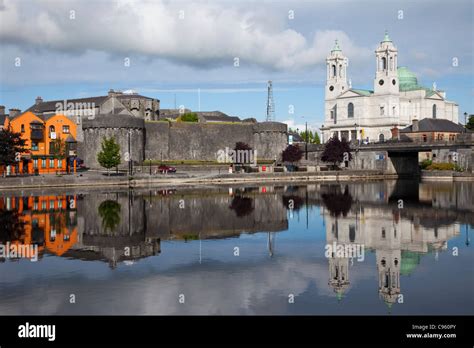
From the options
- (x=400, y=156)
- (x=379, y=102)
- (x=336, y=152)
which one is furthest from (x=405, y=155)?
(x=379, y=102)

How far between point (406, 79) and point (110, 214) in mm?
95137

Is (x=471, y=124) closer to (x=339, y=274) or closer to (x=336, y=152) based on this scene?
Result: (x=336, y=152)

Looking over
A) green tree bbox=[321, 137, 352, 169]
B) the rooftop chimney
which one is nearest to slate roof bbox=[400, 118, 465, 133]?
green tree bbox=[321, 137, 352, 169]

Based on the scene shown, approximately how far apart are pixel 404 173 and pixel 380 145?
453cm

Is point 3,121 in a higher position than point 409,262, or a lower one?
higher

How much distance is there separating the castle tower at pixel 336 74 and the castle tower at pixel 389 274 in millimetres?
96372

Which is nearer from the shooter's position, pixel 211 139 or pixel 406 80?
pixel 211 139

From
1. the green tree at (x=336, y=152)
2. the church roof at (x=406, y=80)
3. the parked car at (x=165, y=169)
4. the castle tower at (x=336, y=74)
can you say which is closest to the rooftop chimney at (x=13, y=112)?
the parked car at (x=165, y=169)

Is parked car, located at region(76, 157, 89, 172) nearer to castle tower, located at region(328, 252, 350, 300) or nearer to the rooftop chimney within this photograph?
the rooftop chimney

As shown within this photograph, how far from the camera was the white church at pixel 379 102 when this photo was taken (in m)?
105

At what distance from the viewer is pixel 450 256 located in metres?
18.1

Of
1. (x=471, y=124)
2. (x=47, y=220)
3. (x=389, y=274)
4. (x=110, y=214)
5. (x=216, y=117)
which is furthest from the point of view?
(x=471, y=124)

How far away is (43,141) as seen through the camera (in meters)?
66.1
